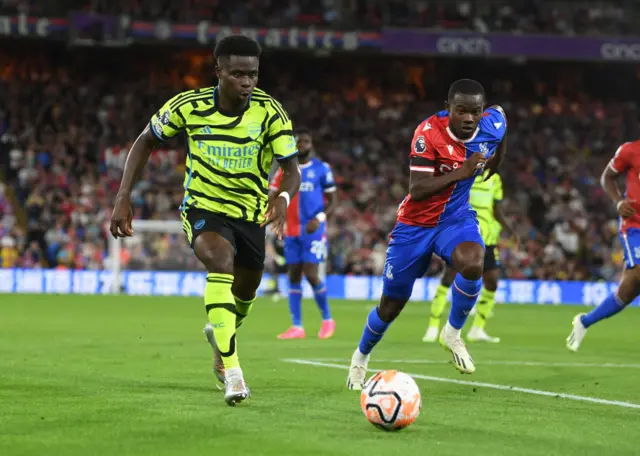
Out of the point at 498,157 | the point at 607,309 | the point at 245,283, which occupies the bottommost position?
the point at 607,309

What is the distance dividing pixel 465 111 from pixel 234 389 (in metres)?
2.77

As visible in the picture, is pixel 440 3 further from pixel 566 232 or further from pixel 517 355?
pixel 517 355

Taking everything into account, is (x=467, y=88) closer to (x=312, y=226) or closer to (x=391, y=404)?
(x=391, y=404)

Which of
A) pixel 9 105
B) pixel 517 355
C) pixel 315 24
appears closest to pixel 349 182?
pixel 315 24

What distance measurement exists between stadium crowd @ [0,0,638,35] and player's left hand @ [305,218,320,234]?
62.8 feet

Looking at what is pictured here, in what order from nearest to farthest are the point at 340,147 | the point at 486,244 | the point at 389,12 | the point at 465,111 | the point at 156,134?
1. the point at 156,134
2. the point at 465,111
3. the point at 486,244
4. the point at 340,147
5. the point at 389,12

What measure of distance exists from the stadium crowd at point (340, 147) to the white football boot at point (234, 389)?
2072 cm

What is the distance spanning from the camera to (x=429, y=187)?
8.47 meters

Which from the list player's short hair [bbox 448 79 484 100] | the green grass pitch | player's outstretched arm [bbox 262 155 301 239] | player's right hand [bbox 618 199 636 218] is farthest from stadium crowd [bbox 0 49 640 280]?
player's outstretched arm [bbox 262 155 301 239]

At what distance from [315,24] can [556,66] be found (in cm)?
987

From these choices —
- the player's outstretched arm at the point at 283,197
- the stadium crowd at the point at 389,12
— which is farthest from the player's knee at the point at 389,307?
the stadium crowd at the point at 389,12

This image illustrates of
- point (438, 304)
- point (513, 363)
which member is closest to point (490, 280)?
point (438, 304)

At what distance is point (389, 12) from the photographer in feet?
119

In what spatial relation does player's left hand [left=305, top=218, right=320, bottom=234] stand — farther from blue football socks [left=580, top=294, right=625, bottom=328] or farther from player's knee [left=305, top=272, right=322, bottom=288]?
blue football socks [left=580, top=294, right=625, bottom=328]
